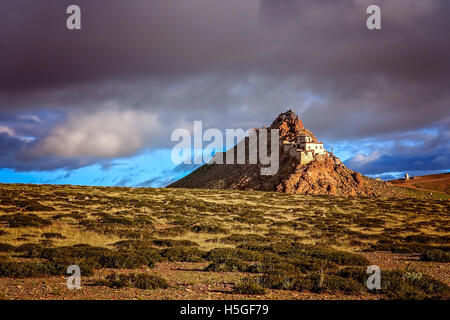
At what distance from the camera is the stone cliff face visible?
73.7 m

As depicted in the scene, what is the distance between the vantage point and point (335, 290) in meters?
9.82

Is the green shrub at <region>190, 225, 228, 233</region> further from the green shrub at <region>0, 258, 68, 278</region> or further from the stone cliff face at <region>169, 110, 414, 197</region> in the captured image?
the stone cliff face at <region>169, 110, 414, 197</region>

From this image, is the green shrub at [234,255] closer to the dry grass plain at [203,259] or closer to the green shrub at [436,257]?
the dry grass plain at [203,259]

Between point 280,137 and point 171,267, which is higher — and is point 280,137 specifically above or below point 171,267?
above

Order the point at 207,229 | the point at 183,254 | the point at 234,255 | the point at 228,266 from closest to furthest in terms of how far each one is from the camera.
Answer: the point at 228,266
the point at 234,255
the point at 183,254
the point at 207,229

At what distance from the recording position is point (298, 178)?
75.4 metres

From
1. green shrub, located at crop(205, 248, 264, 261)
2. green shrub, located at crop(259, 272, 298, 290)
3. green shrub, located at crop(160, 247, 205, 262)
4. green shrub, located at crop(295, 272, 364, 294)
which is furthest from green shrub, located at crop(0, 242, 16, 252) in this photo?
green shrub, located at crop(295, 272, 364, 294)

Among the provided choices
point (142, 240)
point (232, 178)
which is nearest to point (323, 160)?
point (232, 178)

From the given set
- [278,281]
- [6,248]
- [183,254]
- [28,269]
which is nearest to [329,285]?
[278,281]

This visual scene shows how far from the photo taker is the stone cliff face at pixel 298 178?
73.7 metres

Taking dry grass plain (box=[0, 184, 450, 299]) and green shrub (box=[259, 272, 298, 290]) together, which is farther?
green shrub (box=[259, 272, 298, 290])

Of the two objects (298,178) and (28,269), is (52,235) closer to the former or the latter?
(28,269)
